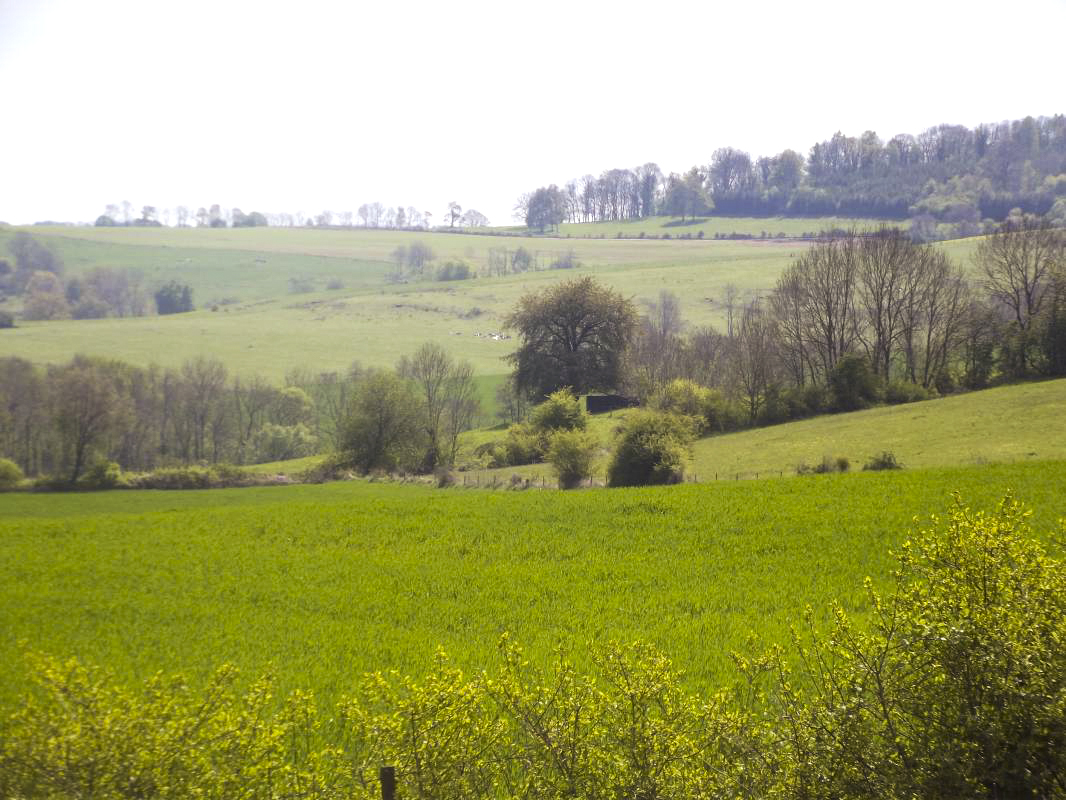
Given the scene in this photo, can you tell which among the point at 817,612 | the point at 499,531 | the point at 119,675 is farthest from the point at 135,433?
the point at 817,612

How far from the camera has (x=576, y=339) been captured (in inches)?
2783

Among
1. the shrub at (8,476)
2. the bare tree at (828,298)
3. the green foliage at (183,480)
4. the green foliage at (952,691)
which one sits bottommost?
the green foliage at (183,480)

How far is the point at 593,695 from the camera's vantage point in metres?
8.05

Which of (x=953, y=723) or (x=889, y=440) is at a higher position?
(x=953, y=723)

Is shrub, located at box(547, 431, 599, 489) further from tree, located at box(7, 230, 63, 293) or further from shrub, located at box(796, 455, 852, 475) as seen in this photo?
tree, located at box(7, 230, 63, 293)

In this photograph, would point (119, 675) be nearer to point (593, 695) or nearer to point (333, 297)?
point (593, 695)

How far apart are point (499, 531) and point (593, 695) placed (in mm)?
19115

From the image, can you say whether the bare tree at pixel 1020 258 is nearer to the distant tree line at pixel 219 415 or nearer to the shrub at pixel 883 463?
the shrub at pixel 883 463

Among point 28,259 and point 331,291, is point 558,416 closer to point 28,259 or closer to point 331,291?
point 331,291

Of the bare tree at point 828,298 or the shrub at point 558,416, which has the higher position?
the bare tree at point 828,298

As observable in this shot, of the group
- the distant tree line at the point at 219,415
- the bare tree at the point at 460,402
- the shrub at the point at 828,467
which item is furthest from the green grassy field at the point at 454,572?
the bare tree at the point at 460,402

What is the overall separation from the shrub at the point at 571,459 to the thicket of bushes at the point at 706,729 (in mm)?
31960

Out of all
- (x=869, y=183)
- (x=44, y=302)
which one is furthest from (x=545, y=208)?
(x=44, y=302)

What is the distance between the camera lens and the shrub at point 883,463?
105 feet
